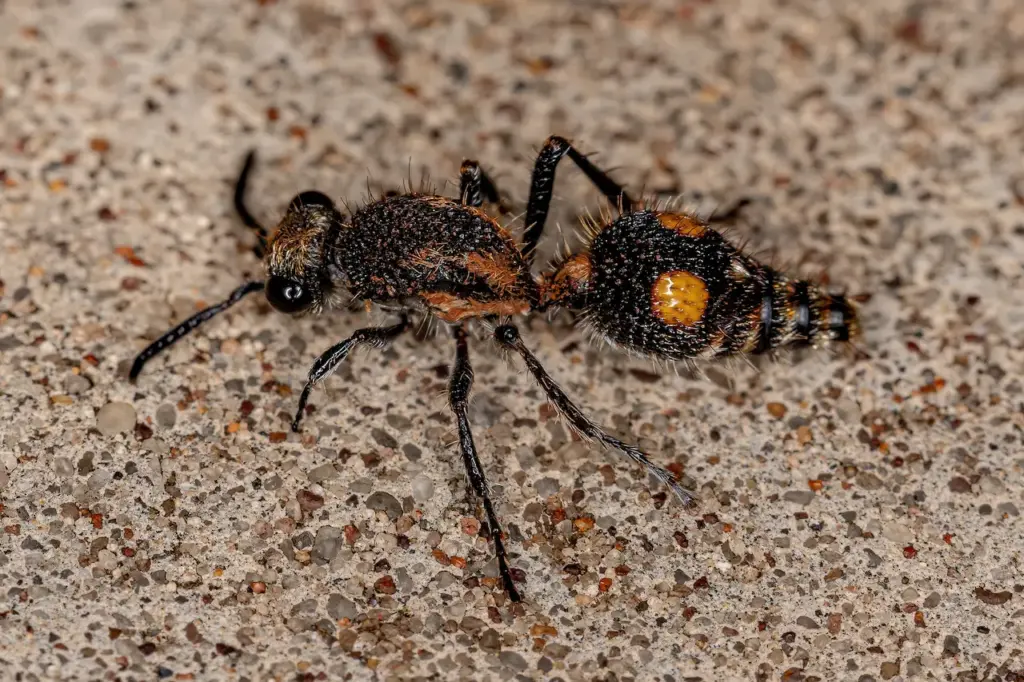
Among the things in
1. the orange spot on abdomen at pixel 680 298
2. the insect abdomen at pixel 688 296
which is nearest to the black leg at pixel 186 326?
the insect abdomen at pixel 688 296

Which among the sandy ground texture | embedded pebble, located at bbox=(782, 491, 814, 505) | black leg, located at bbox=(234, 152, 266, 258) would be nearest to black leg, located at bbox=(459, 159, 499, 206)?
the sandy ground texture

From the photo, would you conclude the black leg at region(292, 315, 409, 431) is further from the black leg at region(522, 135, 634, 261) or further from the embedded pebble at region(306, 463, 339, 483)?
the black leg at region(522, 135, 634, 261)

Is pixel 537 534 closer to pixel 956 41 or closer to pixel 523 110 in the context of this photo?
pixel 523 110

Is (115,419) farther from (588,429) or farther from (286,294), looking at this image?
(588,429)

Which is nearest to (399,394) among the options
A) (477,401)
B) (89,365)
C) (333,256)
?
(477,401)

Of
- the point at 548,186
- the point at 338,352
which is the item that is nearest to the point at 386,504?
the point at 338,352

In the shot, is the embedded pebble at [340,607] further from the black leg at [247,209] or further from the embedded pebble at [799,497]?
the embedded pebble at [799,497]
